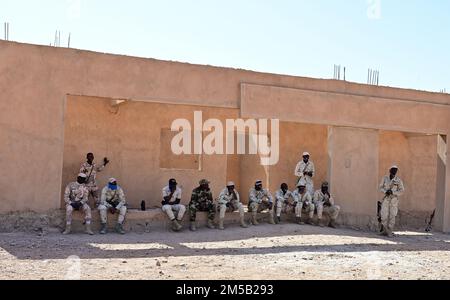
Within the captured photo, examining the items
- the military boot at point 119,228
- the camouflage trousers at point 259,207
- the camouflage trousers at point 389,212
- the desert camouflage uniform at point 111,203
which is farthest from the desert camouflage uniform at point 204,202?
the camouflage trousers at point 389,212

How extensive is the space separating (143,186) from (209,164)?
1.71 meters

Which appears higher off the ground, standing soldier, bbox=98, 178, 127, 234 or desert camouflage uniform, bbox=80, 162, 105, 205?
desert camouflage uniform, bbox=80, 162, 105, 205

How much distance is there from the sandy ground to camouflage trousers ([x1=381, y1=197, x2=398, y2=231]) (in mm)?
853

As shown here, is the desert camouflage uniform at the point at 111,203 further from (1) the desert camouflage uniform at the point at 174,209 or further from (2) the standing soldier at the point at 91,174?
(1) the desert camouflage uniform at the point at 174,209

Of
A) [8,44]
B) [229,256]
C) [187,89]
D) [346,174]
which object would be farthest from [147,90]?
[346,174]

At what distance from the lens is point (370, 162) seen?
1432 centimetres

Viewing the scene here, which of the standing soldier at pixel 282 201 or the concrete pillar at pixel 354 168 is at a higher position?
the concrete pillar at pixel 354 168

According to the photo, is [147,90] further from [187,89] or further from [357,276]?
[357,276]

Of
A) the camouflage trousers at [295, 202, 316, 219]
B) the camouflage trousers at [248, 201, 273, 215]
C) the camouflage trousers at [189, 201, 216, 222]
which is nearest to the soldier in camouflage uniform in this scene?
the camouflage trousers at [189, 201, 216, 222]

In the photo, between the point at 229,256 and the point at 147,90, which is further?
the point at 147,90

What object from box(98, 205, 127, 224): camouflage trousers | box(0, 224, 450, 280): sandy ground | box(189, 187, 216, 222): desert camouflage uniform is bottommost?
box(0, 224, 450, 280): sandy ground

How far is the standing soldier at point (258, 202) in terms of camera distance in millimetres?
12672

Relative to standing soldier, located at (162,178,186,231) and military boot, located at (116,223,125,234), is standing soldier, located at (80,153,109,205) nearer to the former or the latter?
military boot, located at (116,223,125,234)

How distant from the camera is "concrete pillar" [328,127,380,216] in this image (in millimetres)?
13812
